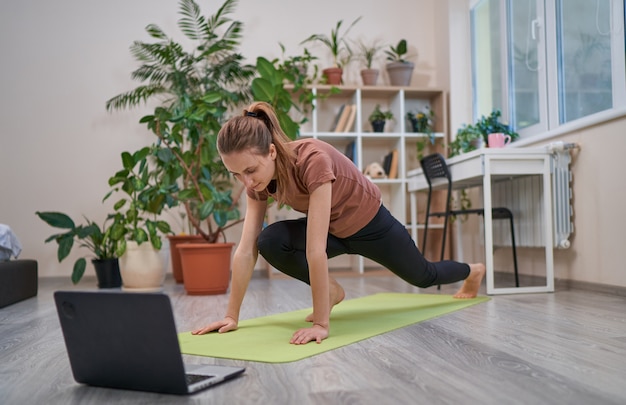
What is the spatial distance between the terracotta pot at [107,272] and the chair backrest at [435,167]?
2.22 m

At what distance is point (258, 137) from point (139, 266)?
8.13ft

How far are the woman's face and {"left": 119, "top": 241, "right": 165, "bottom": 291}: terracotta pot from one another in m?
2.33

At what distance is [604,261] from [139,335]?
104 inches

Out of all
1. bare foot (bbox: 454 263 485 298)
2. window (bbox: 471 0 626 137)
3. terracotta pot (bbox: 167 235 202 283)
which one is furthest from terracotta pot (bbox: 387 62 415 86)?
bare foot (bbox: 454 263 485 298)

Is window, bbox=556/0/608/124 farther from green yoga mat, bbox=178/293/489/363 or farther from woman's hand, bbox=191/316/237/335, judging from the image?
woman's hand, bbox=191/316/237/335

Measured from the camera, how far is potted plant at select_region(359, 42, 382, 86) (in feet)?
17.0

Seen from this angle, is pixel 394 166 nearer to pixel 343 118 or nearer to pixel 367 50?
pixel 343 118

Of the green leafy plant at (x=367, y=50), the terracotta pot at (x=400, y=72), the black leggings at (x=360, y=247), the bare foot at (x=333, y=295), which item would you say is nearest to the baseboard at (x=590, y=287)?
the black leggings at (x=360, y=247)

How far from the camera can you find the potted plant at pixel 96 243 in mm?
4191

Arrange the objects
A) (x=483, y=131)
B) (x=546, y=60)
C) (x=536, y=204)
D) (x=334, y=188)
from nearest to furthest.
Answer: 1. (x=334, y=188)
2. (x=536, y=204)
3. (x=546, y=60)
4. (x=483, y=131)

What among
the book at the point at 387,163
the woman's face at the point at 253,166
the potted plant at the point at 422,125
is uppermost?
the potted plant at the point at 422,125

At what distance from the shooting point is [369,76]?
17.0 feet

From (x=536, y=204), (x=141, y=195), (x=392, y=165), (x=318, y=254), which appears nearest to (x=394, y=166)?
(x=392, y=165)

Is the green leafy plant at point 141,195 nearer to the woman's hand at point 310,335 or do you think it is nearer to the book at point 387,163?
the book at point 387,163
